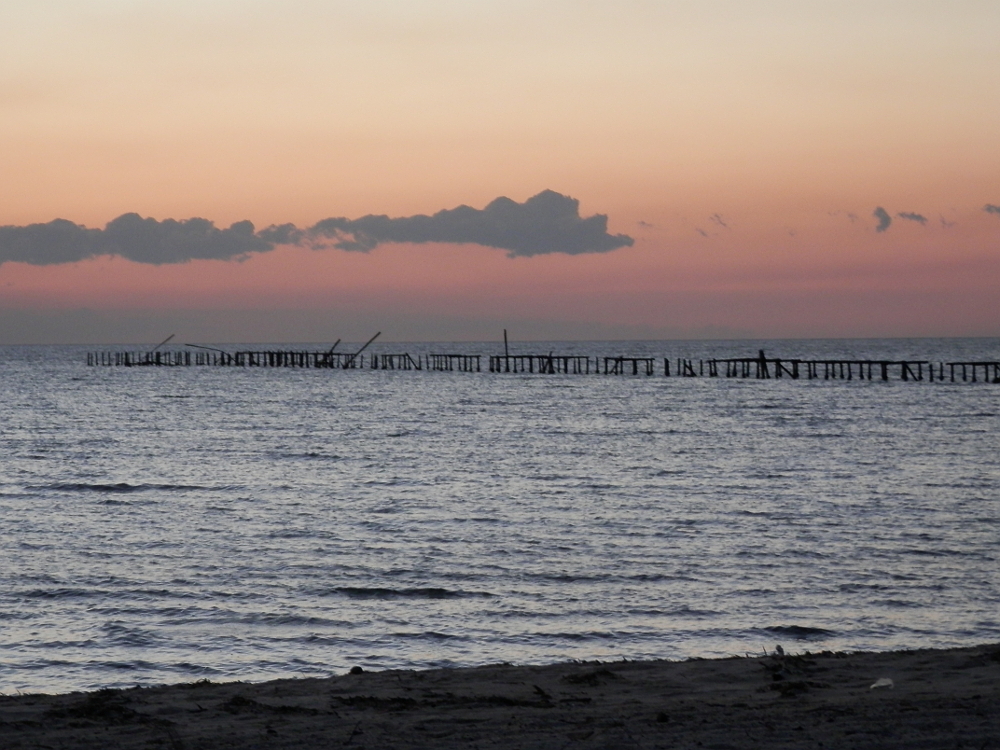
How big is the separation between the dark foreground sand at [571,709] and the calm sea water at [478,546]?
3.17 meters

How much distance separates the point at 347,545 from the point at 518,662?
8551mm

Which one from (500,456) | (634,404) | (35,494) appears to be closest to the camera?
(35,494)

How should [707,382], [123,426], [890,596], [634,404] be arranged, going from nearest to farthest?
[890,596] → [123,426] → [634,404] → [707,382]

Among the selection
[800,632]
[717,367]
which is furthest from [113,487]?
[717,367]

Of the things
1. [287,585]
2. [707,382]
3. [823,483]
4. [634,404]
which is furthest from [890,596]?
[707,382]

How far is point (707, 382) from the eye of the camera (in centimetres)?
9444

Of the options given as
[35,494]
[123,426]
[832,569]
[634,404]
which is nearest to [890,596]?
[832,569]

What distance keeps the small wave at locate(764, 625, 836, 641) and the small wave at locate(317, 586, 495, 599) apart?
4108 millimetres

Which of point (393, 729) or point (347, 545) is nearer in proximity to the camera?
point (393, 729)

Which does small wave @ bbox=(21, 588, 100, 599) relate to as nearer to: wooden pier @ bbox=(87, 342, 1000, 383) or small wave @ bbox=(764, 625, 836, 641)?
small wave @ bbox=(764, 625, 836, 641)

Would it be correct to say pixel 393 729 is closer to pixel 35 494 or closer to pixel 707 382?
pixel 35 494

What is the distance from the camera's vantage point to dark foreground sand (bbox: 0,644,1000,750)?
278 inches

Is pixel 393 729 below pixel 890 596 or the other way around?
the other way around

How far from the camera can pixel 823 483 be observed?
29797mm
